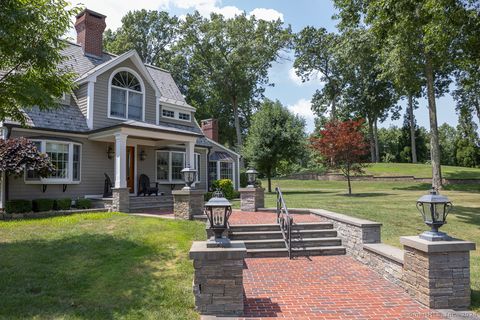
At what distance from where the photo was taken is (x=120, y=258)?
247 inches

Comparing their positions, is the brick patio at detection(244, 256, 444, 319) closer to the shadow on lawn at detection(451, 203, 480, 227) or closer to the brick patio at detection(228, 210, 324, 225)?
the brick patio at detection(228, 210, 324, 225)

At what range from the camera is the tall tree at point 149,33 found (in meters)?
35.1

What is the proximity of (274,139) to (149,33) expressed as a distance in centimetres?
2223

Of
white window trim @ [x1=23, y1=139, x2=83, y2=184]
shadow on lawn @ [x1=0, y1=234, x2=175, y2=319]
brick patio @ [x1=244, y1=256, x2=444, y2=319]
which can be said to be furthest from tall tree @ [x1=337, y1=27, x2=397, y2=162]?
shadow on lawn @ [x1=0, y1=234, x2=175, y2=319]

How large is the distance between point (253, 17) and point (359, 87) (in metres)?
14.3

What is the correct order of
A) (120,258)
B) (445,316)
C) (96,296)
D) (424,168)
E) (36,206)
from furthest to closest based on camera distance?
(424,168) → (36,206) → (120,258) → (96,296) → (445,316)

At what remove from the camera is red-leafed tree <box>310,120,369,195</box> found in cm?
1895

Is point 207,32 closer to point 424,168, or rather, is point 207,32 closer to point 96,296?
point 424,168

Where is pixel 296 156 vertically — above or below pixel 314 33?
below

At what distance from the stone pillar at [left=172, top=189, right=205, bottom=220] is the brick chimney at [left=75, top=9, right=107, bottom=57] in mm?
10006

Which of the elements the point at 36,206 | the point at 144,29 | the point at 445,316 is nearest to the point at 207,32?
the point at 144,29

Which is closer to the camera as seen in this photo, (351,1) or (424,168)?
(351,1)

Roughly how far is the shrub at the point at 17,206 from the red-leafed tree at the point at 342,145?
47.6 ft

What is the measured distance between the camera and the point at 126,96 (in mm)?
14859
